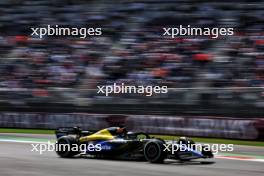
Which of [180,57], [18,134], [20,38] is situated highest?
[20,38]

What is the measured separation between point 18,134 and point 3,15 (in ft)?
29.7

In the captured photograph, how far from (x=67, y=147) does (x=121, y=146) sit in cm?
133

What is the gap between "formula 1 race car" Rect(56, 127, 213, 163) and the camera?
1009 centimetres

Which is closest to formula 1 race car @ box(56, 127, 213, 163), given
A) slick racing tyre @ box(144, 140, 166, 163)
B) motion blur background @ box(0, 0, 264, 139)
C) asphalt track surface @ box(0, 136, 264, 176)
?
slick racing tyre @ box(144, 140, 166, 163)

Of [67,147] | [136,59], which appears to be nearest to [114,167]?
[67,147]

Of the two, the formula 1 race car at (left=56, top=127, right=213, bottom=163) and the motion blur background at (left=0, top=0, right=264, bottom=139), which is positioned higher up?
the motion blur background at (left=0, top=0, right=264, bottom=139)

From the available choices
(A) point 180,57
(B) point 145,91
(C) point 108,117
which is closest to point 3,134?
(C) point 108,117

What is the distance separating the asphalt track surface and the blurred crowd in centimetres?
618

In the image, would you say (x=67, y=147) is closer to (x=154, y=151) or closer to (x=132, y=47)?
(x=154, y=151)

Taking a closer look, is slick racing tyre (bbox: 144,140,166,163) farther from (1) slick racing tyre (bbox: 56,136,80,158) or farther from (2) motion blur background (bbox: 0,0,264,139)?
(2) motion blur background (bbox: 0,0,264,139)

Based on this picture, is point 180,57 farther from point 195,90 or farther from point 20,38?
point 20,38

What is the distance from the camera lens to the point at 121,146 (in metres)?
10.9

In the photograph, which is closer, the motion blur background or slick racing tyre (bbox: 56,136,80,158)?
slick racing tyre (bbox: 56,136,80,158)

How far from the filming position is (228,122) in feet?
51.3
